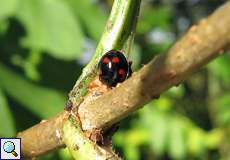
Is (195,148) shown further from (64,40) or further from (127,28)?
(127,28)

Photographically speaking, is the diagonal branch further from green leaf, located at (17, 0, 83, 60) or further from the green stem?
green leaf, located at (17, 0, 83, 60)

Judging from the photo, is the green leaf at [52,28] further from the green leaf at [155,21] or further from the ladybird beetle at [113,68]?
the ladybird beetle at [113,68]

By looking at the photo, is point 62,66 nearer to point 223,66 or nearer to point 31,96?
point 31,96

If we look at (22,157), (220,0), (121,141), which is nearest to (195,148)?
(121,141)

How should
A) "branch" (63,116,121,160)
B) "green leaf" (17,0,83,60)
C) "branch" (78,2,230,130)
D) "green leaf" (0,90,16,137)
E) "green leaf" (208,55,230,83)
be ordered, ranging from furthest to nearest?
1. "green leaf" (208,55,230,83)
2. "green leaf" (17,0,83,60)
3. "green leaf" (0,90,16,137)
4. "branch" (63,116,121,160)
5. "branch" (78,2,230,130)

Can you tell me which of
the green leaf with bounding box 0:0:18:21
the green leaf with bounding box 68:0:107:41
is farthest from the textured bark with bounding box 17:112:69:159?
the green leaf with bounding box 68:0:107:41

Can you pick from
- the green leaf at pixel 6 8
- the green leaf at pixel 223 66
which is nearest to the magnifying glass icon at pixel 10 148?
the green leaf at pixel 6 8
